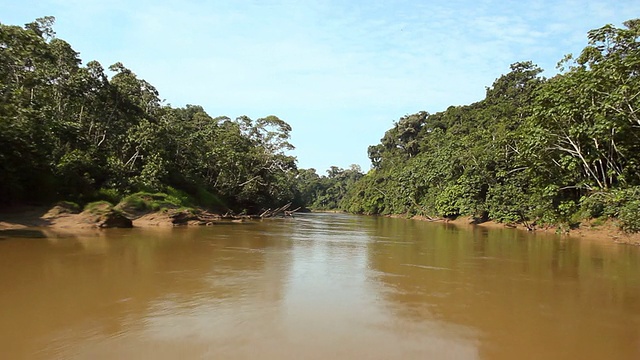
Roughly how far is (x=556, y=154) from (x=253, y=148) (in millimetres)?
28429

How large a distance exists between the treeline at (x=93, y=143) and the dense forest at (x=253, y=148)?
80 millimetres

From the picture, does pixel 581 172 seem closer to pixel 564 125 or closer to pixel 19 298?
pixel 564 125

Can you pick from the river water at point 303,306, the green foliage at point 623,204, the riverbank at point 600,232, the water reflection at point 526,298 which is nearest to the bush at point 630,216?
the green foliage at point 623,204

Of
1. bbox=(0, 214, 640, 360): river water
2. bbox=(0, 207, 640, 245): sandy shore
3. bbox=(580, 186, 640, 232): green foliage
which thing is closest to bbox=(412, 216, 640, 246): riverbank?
bbox=(0, 207, 640, 245): sandy shore

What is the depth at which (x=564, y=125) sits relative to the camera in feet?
74.0

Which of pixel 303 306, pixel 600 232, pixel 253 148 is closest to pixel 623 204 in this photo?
pixel 600 232

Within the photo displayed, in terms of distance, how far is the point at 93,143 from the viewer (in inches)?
1003

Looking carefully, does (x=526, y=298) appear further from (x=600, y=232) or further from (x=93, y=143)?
(x=93, y=143)

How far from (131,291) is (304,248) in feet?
29.0

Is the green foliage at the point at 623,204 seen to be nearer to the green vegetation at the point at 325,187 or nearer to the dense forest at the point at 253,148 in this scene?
the dense forest at the point at 253,148

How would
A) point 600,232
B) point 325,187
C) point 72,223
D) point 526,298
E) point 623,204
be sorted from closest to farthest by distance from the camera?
point 526,298
point 72,223
point 623,204
point 600,232
point 325,187

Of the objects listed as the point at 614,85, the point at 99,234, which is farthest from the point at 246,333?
the point at 614,85

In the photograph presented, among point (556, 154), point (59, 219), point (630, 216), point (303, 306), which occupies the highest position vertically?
point (556, 154)

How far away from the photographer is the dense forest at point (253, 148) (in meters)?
19.0
